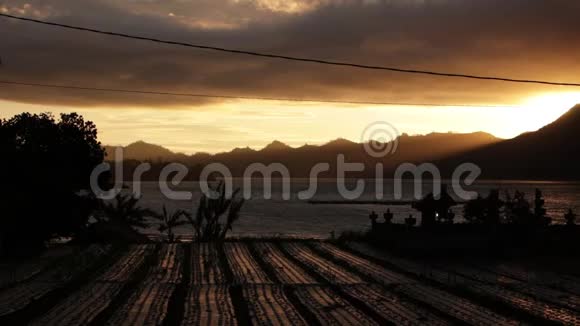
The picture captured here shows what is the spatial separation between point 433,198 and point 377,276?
990cm

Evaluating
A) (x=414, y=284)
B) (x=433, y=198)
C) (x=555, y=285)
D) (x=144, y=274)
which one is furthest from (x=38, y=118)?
(x=555, y=285)

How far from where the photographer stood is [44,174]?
29125 millimetres

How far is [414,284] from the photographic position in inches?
661

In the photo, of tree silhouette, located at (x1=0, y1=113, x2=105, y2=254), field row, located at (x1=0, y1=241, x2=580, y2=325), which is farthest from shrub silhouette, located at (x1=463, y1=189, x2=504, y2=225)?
tree silhouette, located at (x1=0, y1=113, x2=105, y2=254)

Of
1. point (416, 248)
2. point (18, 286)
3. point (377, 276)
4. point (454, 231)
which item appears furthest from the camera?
point (454, 231)

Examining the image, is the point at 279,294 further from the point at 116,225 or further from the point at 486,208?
the point at 116,225

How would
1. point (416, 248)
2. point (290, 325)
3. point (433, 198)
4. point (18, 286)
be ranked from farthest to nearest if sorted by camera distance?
point (433, 198), point (416, 248), point (18, 286), point (290, 325)

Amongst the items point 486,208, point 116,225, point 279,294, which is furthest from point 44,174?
point 486,208

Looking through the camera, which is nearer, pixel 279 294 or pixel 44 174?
pixel 279 294

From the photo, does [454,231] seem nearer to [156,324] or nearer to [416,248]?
[416,248]

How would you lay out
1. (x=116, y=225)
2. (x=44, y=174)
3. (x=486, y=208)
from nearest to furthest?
(x=44, y=174), (x=486, y=208), (x=116, y=225)

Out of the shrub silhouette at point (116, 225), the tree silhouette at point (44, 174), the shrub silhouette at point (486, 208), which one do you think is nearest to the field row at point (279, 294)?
the tree silhouette at point (44, 174)

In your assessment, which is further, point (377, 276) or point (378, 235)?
point (378, 235)

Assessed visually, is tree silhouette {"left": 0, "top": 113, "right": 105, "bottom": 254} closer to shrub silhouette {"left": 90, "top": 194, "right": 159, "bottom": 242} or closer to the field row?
shrub silhouette {"left": 90, "top": 194, "right": 159, "bottom": 242}
